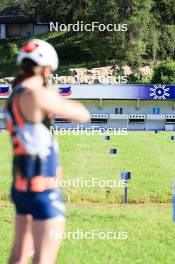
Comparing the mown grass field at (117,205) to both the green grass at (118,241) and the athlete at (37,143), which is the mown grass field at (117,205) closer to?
the green grass at (118,241)

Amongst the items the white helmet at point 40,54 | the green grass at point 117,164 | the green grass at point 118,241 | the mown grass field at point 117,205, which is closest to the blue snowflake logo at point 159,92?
the green grass at point 117,164

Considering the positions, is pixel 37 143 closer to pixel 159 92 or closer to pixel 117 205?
pixel 117 205

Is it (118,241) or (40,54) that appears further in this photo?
(118,241)

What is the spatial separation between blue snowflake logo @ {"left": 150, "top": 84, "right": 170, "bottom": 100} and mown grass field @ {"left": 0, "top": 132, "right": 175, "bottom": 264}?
16264mm

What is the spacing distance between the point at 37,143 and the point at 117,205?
9.20 metres

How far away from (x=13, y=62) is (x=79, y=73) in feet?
56.5

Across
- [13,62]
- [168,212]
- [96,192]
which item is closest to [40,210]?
[168,212]

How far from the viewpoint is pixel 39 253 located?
5102 mm

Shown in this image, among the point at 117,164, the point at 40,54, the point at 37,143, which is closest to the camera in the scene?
the point at 37,143

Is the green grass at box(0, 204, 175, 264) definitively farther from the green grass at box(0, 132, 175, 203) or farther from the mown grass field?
the green grass at box(0, 132, 175, 203)

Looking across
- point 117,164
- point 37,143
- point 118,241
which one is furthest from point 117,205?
point 37,143

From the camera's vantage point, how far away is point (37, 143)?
4852 mm

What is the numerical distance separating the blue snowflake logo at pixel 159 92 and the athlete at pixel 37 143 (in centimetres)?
3982

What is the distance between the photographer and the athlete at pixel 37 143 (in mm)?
4754
